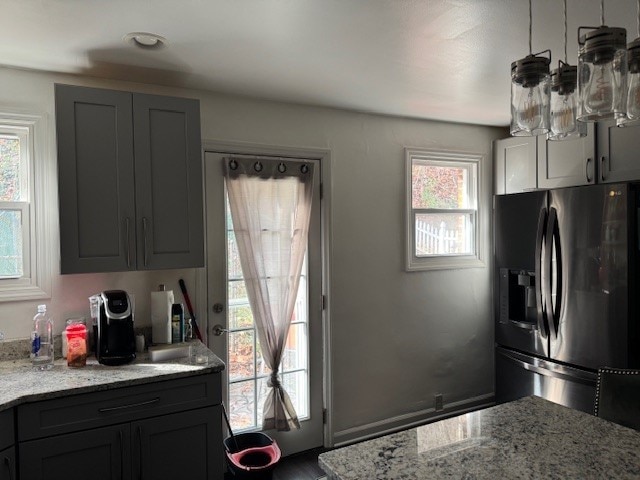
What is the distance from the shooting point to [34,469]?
1.79 m

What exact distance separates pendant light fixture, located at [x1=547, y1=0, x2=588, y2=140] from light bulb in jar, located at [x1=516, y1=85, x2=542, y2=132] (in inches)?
2.6

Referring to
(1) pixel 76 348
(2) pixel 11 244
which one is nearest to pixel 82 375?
(1) pixel 76 348

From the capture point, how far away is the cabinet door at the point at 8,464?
1.71m

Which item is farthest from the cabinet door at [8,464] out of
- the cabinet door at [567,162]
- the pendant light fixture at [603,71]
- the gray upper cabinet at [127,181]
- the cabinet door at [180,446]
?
the cabinet door at [567,162]

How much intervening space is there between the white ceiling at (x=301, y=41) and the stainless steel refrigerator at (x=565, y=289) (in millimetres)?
861

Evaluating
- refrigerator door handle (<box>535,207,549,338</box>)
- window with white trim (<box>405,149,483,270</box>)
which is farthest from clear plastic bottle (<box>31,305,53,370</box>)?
refrigerator door handle (<box>535,207,549,338</box>)

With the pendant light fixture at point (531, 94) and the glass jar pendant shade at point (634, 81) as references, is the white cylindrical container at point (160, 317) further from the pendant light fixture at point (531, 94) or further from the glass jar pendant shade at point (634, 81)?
the glass jar pendant shade at point (634, 81)

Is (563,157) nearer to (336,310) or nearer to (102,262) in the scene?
(336,310)

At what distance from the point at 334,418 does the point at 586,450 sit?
210 cm

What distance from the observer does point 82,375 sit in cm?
201

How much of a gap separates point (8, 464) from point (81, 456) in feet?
0.83

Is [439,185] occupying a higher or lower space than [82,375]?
higher

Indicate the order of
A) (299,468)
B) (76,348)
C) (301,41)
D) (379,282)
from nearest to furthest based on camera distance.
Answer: (301,41), (76,348), (299,468), (379,282)

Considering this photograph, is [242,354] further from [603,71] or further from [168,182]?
[603,71]
